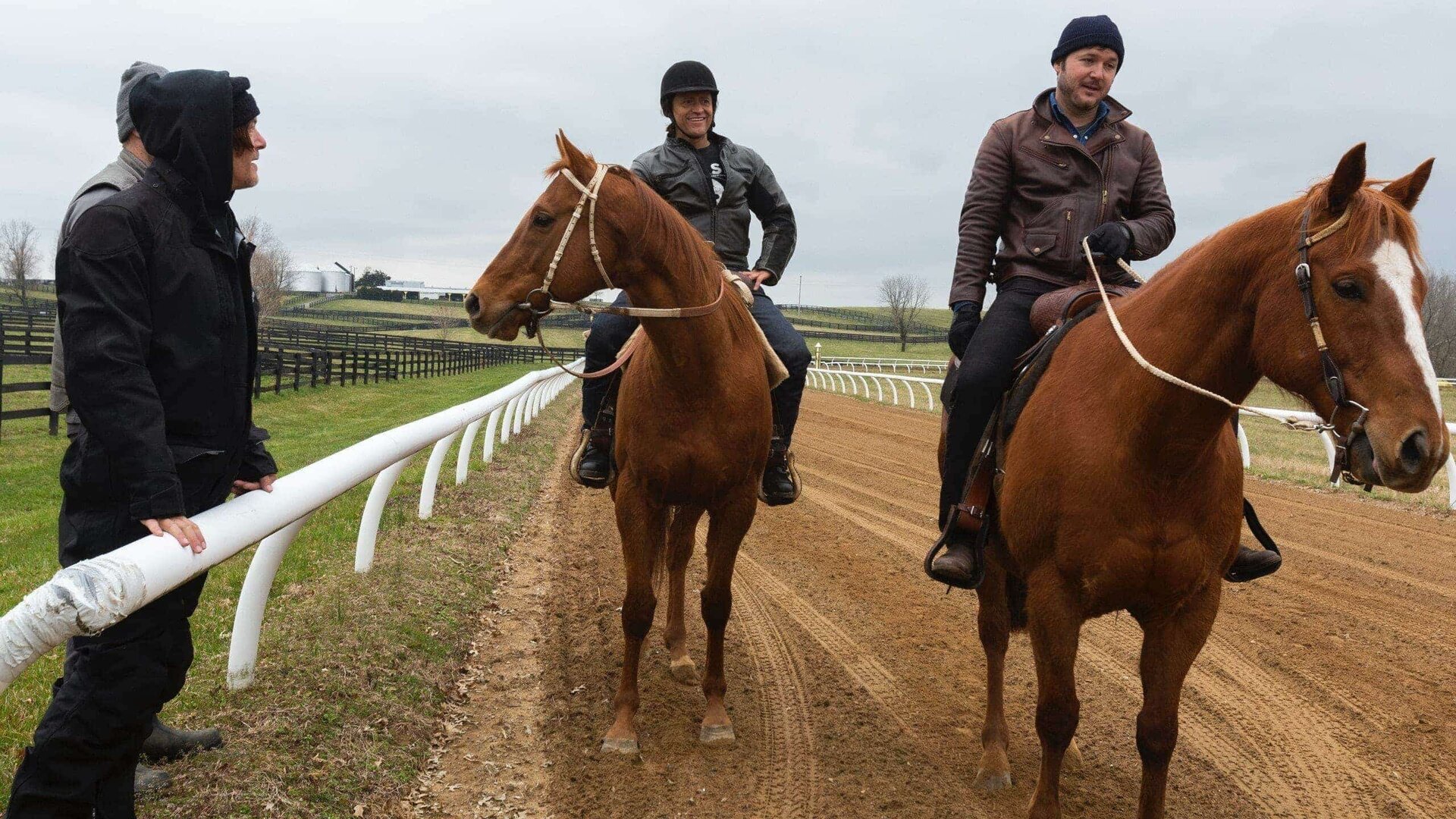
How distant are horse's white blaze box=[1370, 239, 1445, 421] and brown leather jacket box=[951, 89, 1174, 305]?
1.55 metres

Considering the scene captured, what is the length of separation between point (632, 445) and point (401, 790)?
1.75 metres

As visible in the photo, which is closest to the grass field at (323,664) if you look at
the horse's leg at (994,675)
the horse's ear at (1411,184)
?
the horse's leg at (994,675)

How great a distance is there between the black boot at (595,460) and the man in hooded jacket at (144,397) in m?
2.44

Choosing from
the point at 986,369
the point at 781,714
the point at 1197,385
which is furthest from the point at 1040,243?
the point at 781,714

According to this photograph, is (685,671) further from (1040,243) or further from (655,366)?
(1040,243)

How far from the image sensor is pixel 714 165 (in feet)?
17.4

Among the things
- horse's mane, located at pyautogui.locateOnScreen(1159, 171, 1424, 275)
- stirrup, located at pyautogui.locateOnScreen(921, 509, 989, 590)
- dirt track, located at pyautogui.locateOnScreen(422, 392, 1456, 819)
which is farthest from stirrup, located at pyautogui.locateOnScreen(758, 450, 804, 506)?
horse's mane, located at pyautogui.locateOnScreen(1159, 171, 1424, 275)

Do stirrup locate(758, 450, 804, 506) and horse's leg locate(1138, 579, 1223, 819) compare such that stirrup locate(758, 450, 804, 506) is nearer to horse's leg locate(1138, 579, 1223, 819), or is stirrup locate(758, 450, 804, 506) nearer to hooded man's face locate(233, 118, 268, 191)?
horse's leg locate(1138, 579, 1223, 819)

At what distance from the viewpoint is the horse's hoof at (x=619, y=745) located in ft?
13.3

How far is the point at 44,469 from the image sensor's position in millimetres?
11500

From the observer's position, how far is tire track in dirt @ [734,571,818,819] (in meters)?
3.70

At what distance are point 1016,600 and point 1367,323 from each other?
2160 mm

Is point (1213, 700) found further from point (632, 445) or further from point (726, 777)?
point (632, 445)

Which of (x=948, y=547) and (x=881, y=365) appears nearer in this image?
(x=948, y=547)
